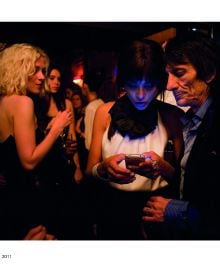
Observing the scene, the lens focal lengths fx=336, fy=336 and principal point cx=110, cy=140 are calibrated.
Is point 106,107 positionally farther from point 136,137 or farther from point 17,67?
point 17,67

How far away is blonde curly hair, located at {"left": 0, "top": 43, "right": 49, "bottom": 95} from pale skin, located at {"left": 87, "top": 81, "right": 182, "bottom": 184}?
49 cm

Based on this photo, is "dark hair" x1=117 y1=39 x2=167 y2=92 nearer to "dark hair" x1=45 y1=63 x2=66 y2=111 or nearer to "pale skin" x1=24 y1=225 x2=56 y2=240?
"dark hair" x1=45 y1=63 x2=66 y2=111

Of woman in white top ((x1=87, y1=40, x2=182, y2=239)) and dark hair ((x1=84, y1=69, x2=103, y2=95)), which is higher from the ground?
dark hair ((x1=84, y1=69, x2=103, y2=95))

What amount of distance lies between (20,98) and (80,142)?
1.48 feet

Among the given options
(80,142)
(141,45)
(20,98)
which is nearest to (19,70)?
(20,98)

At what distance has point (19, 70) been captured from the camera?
2.04 m

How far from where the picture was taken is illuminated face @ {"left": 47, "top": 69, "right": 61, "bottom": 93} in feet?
6.81

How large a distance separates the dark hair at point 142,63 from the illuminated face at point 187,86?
0.21ft

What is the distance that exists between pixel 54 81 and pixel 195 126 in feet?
3.01

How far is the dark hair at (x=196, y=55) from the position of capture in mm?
2088

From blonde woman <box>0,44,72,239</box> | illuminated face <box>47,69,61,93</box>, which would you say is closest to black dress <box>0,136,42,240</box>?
blonde woman <box>0,44,72,239</box>
